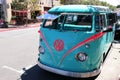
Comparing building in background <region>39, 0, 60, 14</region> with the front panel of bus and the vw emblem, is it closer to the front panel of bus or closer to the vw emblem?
the front panel of bus

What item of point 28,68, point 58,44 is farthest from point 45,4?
point 58,44

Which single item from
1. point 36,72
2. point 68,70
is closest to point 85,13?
point 68,70

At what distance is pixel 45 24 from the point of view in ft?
23.5

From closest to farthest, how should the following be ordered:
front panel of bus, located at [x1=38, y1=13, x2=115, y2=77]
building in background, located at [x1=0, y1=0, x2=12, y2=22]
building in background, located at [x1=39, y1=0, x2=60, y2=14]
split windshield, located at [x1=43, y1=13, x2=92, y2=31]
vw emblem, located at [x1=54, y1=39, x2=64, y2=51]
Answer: front panel of bus, located at [x1=38, y1=13, x2=115, y2=77] → vw emblem, located at [x1=54, y1=39, x2=64, y2=51] → split windshield, located at [x1=43, y1=13, x2=92, y2=31] → building in background, located at [x1=0, y1=0, x2=12, y2=22] → building in background, located at [x1=39, y1=0, x2=60, y2=14]

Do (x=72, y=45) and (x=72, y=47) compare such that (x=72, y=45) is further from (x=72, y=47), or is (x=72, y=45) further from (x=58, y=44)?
(x=58, y=44)

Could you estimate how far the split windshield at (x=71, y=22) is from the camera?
6.79 meters

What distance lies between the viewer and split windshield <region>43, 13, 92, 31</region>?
6785 millimetres

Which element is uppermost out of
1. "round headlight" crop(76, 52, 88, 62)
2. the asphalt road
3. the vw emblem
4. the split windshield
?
the split windshield

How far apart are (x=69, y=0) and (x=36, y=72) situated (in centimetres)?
6124

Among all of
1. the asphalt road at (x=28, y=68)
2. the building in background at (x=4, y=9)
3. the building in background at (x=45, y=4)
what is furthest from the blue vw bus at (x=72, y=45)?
the building in background at (x=45, y=4)

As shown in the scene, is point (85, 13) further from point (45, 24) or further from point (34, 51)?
point (34, 51)

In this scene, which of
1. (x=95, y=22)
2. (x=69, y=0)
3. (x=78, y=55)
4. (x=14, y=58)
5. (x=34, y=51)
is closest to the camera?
(x=78, y=55)

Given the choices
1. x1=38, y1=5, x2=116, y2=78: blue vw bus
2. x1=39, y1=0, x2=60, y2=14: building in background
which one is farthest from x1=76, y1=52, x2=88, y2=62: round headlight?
x1=39, y1=0, x2=60, y2=14: building in background

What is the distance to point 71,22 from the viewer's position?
24.7 ft
